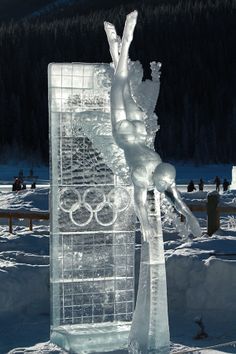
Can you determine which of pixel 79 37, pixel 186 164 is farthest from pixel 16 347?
pixel 79 37

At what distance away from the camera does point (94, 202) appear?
26.6 feet

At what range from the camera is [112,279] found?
27.1ft

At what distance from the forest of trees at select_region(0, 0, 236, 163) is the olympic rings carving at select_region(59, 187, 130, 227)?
63734mm

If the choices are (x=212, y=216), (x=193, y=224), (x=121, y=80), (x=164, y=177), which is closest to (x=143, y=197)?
(x=164, y=177)

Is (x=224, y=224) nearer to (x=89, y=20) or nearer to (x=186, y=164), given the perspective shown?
(x=186, y=164)

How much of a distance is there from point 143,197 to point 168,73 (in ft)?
245

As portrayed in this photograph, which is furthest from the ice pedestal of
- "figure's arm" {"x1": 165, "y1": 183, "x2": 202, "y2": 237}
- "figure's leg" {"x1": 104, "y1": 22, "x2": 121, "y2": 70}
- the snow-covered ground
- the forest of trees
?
the forest of trees

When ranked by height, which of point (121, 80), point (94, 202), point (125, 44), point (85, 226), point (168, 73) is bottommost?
point (85, 226)

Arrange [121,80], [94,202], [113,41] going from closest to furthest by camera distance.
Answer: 1. [121,80]
2. [113,41]
3. [94,202]

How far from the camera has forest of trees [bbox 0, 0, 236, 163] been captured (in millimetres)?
76188

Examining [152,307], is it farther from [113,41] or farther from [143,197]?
[113,41]

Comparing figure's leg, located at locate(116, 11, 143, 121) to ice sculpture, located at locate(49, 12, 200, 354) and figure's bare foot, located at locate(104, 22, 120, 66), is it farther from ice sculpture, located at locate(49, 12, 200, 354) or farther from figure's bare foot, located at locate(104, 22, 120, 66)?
figure's bare foot, located at locate(104, 22, 120, 66)

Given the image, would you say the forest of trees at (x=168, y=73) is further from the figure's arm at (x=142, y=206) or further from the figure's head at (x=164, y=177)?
the figure's head at (x=164, y=177)

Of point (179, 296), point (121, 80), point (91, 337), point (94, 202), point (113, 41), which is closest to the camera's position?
point (121, 80)
